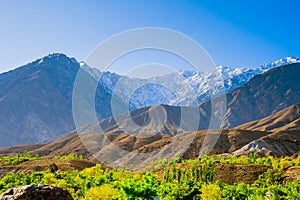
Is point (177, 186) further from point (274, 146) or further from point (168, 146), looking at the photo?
point (168, 146)

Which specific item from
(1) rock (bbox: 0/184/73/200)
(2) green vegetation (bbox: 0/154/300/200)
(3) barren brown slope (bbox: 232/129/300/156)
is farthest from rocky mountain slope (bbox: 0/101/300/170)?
(1) rock (bbox: 0/184/73/200)

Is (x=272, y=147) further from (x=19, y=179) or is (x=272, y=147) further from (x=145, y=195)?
(x=145, y=195)

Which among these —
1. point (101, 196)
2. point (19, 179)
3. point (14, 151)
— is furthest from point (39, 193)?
point (14, 151)

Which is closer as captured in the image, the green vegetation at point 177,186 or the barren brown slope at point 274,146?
the green vegetation at point 177,186

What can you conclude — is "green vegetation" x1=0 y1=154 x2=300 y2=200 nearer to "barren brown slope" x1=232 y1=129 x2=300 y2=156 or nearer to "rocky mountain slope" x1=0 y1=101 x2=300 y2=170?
"barren brown slope" x1=232 y1=129 x2=300 y2=156

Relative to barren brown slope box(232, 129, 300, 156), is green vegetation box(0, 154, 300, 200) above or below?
below

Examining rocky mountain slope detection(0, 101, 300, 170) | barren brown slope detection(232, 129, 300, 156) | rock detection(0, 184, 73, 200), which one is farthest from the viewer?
rocky mountain slope detection(0, 101, 300, 170)

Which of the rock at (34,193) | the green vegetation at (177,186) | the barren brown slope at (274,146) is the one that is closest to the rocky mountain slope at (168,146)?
the barren brown slope at (274,146)

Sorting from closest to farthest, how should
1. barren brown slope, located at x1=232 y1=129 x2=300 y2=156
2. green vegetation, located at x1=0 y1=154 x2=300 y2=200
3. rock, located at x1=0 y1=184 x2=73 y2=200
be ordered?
rock, located at x1=0 y1=184 x2=73 y2=200 → green vegetation, located at x1=0 y1=154 x2=300 y2=200 → barren brown slope, located at x1=232 y1=129 x2=300 y2=156

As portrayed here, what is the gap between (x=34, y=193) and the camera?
17.5 meters

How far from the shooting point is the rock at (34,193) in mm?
17234

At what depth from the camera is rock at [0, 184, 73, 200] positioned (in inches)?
679

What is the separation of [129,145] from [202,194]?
12212cm

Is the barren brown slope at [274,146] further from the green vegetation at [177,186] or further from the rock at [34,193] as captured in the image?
the rock at [34,193]
